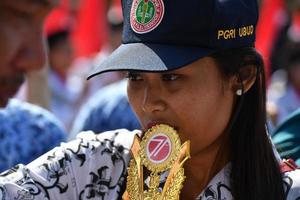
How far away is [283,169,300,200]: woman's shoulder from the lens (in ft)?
8.79

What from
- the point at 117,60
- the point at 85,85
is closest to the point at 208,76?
the point at 117,60

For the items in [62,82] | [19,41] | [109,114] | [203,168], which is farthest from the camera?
[62,82]

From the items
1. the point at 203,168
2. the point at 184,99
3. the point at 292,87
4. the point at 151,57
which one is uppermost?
the point at 151,57

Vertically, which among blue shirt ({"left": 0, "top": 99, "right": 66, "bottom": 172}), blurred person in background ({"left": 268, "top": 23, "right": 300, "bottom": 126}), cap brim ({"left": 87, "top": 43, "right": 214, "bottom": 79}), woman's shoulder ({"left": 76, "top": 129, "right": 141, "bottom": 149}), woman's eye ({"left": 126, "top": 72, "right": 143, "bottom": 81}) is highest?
cap brim ({"left": 87, "top": 43, "right": 214, "bottom": 79})

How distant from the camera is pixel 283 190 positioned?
8.83 ft

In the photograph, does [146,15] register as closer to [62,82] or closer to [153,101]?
[153,101]

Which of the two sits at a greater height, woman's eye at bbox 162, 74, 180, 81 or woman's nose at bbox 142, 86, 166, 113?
woman's eye at bbox 162, 74, 180, 81

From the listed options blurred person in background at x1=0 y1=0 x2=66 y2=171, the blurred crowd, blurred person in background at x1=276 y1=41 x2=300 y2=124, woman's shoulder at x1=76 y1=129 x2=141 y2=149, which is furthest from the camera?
blurred person in background at x1=276 y1=41 x2=300 y2=124

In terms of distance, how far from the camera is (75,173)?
9.21 feet

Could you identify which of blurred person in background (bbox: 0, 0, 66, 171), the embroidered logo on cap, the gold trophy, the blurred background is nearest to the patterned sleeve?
the gold trophy

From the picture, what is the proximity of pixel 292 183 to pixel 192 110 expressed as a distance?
366 mm

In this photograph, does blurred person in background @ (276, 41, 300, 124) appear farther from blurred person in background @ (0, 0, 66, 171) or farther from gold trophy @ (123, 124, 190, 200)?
gold trophy @ (123, 124, 190, 200)

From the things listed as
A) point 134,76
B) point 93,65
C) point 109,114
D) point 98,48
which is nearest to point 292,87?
point 93,65

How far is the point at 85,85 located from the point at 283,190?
5.77m
